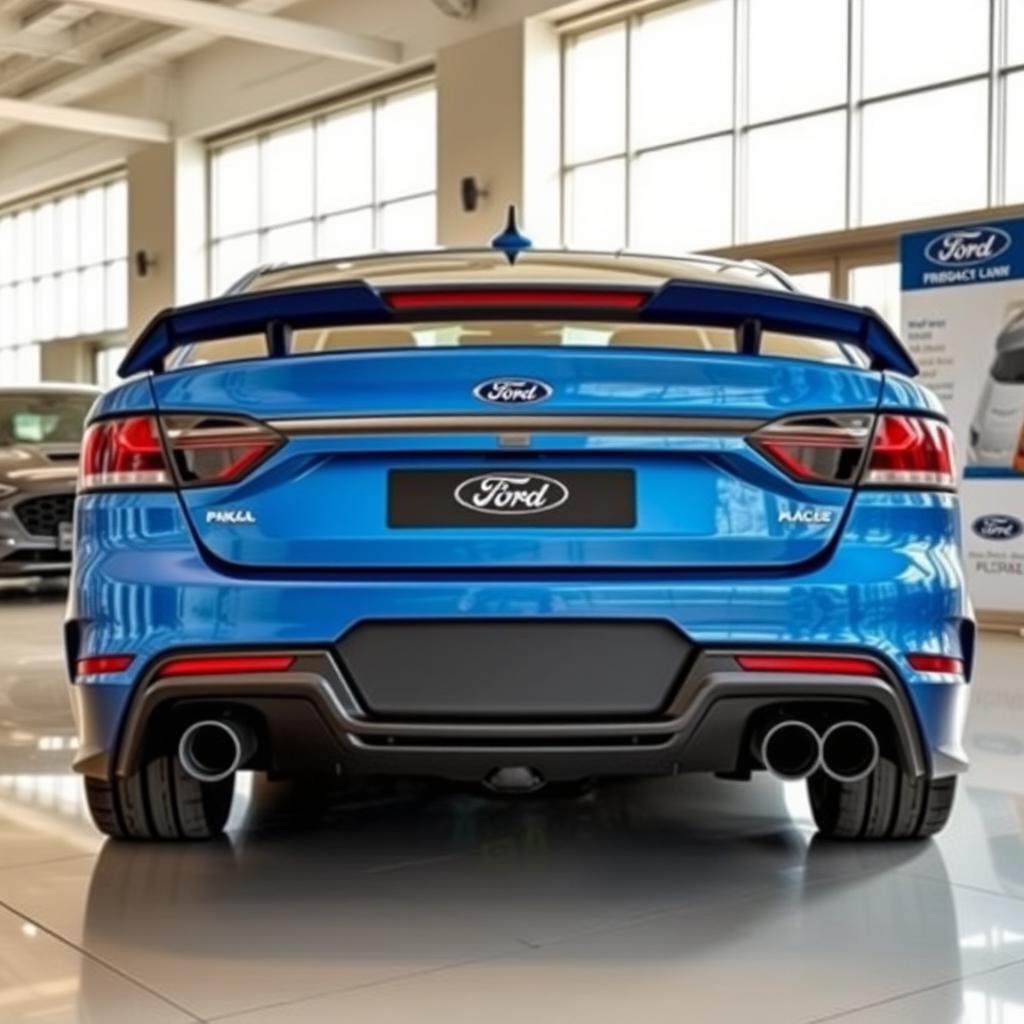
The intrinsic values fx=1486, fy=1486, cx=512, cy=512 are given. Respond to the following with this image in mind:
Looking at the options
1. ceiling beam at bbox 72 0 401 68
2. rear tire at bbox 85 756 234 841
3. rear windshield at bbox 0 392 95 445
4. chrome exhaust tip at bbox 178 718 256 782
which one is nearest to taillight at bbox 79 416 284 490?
chrome exhaust tip at bbox 178 718 256 782

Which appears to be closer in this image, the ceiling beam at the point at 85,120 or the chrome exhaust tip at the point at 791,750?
the chrome exhaust tip at the point at 791,750

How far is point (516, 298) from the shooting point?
2.29 meters

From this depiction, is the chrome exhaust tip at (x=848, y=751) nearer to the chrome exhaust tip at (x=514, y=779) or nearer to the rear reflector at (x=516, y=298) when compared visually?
the chrome exhaust tip at (x=514, y=779)

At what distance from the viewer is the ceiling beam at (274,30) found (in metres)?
13.6

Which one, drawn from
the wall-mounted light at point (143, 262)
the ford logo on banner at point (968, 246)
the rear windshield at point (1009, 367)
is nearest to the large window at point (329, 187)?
the wall-mounted light at point (143, 262)

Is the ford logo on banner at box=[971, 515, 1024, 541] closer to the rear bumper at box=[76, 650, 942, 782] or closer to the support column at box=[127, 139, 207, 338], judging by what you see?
the rear bumper at box=[76, 650, 942, 782]

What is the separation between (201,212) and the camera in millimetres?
18391

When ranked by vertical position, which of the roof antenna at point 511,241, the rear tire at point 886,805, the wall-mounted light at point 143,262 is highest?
the wall-mounted light at point 143,262

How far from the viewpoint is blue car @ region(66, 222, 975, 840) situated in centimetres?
210

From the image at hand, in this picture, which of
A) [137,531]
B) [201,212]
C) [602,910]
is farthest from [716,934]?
[201,212]

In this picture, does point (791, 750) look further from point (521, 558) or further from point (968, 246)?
point (968, 246)

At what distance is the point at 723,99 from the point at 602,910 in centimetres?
1085

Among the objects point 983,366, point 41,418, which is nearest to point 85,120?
point 41,418

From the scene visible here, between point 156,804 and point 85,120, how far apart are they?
54.5 ft
